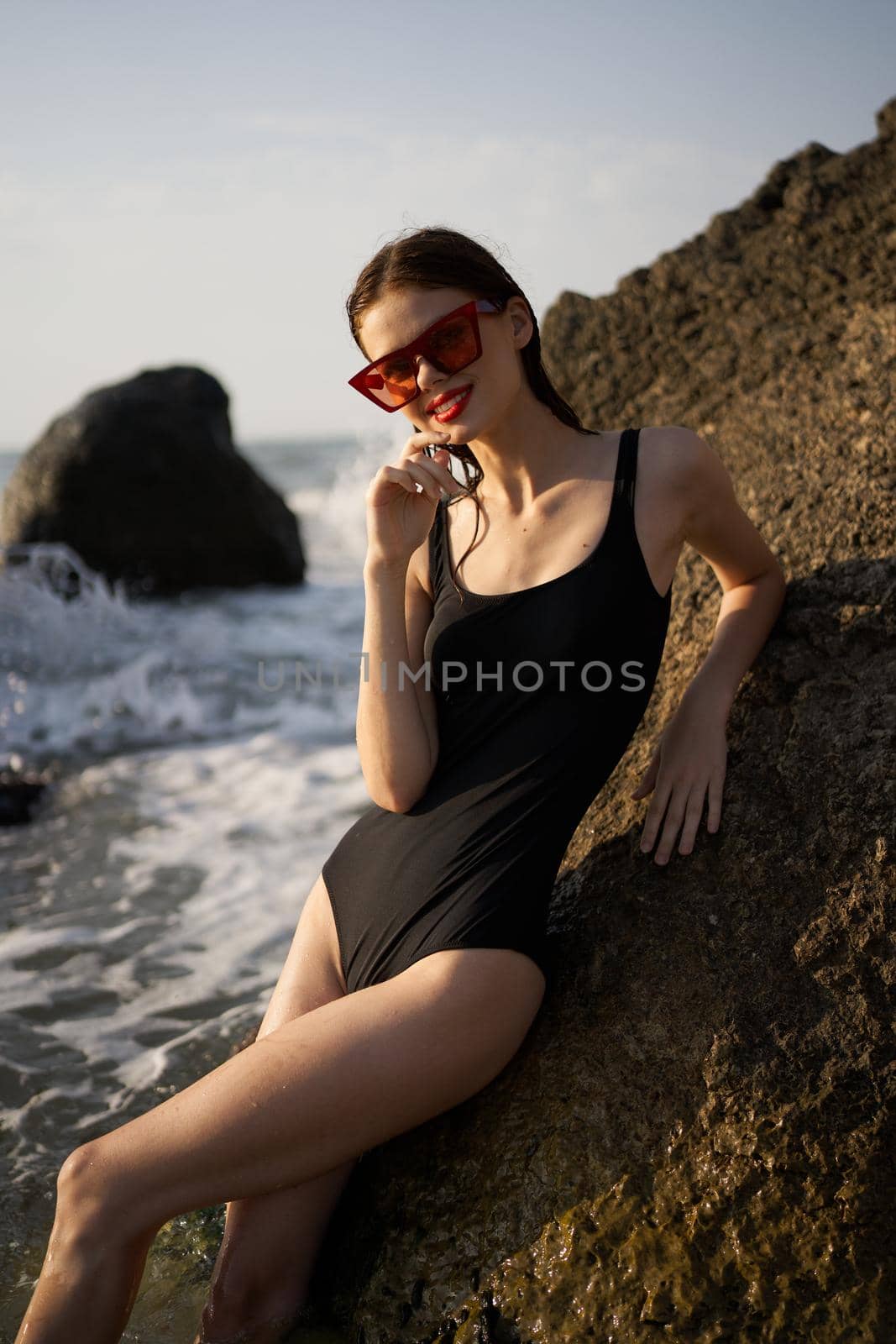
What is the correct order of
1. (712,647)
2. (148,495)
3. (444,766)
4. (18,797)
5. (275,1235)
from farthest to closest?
(148,495), (18,797), (712,647), (444,766), (275,1235)

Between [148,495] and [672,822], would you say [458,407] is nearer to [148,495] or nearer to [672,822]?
[672,822]

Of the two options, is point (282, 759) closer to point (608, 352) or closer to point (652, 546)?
point (608, 352)

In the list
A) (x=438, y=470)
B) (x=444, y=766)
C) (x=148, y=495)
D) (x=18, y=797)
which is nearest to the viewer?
(x=438, y=470)

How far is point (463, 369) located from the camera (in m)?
2.63

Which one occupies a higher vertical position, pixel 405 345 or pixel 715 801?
pixel 405 345

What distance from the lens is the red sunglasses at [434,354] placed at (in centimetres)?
258

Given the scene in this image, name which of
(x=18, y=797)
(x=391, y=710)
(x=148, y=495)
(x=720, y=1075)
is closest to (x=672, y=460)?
(x=391, y=710)

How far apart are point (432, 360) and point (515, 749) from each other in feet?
2.78

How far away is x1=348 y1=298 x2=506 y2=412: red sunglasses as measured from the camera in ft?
8.47

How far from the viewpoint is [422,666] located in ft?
8.98

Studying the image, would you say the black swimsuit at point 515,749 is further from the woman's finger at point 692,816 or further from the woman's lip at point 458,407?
the woman's lip at point 458,407

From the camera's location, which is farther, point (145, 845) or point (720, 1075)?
point (145, 845)

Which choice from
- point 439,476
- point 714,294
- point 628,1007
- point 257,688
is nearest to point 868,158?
point 714,294

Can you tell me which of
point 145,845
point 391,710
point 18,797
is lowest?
point 145,845
